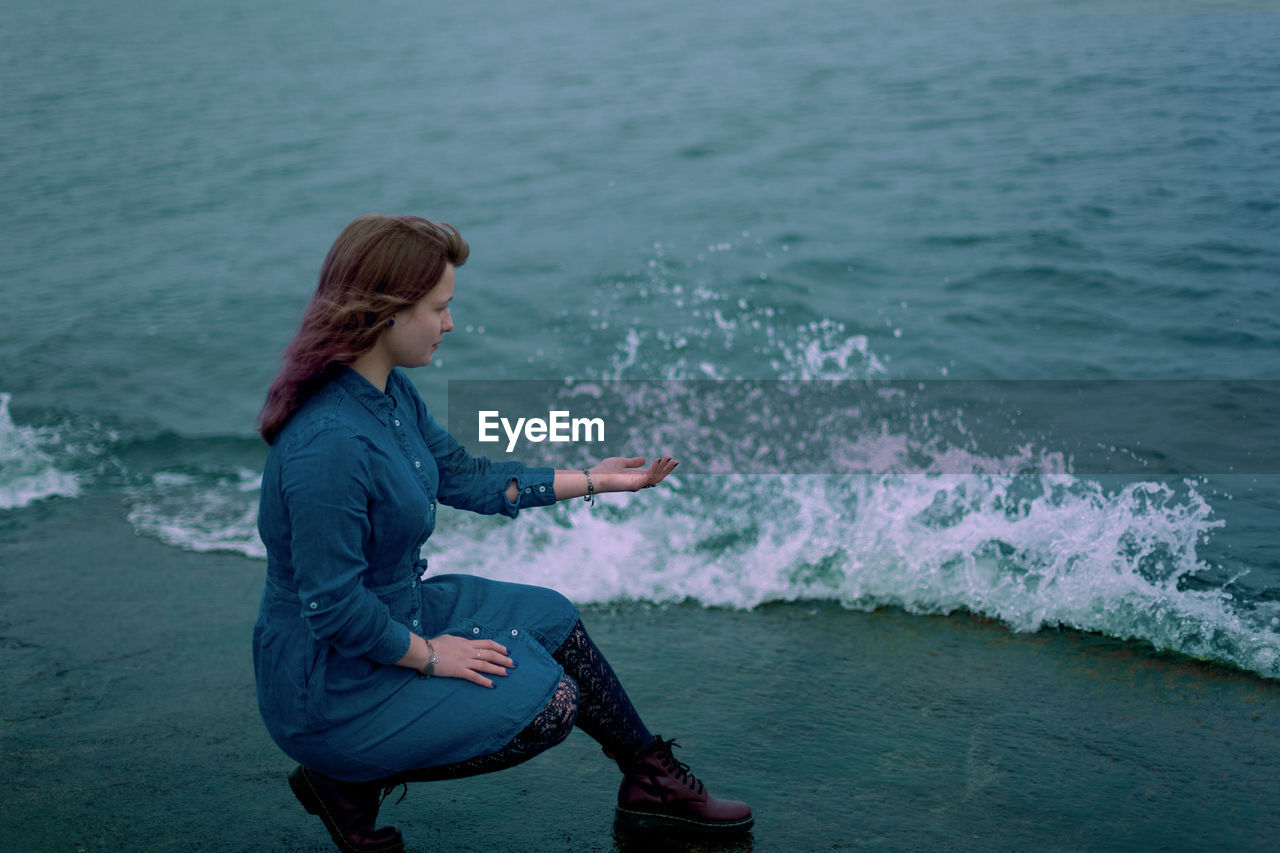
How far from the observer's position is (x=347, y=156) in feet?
53.5

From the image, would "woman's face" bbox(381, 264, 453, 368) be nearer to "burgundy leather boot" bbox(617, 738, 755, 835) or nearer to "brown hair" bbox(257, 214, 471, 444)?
"brown hair" bbox(257, 214, 471, 444)

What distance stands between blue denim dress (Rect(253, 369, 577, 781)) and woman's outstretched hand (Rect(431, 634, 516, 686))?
22mm

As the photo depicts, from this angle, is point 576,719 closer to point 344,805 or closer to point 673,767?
point 673,767

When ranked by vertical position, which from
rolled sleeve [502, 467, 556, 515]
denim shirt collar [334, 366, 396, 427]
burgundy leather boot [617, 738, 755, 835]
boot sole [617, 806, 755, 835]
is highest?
denim shirt collar [334, 366, 396, 427]

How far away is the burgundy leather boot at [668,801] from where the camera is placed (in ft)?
10.7

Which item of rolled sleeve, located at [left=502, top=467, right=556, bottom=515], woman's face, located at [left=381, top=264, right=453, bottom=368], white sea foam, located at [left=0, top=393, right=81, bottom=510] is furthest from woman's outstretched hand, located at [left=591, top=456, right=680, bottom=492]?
white sea foam, located at [left=0, top=393, right=81, bottom=510]

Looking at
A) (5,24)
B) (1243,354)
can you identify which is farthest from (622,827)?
(5,24)

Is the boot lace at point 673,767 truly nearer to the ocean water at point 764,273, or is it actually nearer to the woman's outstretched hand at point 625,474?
the woman's outstretched hand at point 625,474

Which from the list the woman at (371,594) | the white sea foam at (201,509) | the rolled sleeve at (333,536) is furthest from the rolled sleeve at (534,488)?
the white sea foam at (201,509)

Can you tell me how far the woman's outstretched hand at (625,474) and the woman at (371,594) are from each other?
0.46 meters

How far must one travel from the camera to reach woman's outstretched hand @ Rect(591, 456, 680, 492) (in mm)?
3311

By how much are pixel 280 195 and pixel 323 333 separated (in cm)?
1264

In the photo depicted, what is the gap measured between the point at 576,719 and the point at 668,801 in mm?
418

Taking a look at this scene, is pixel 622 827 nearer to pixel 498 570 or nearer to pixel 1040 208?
pixel 498 570
